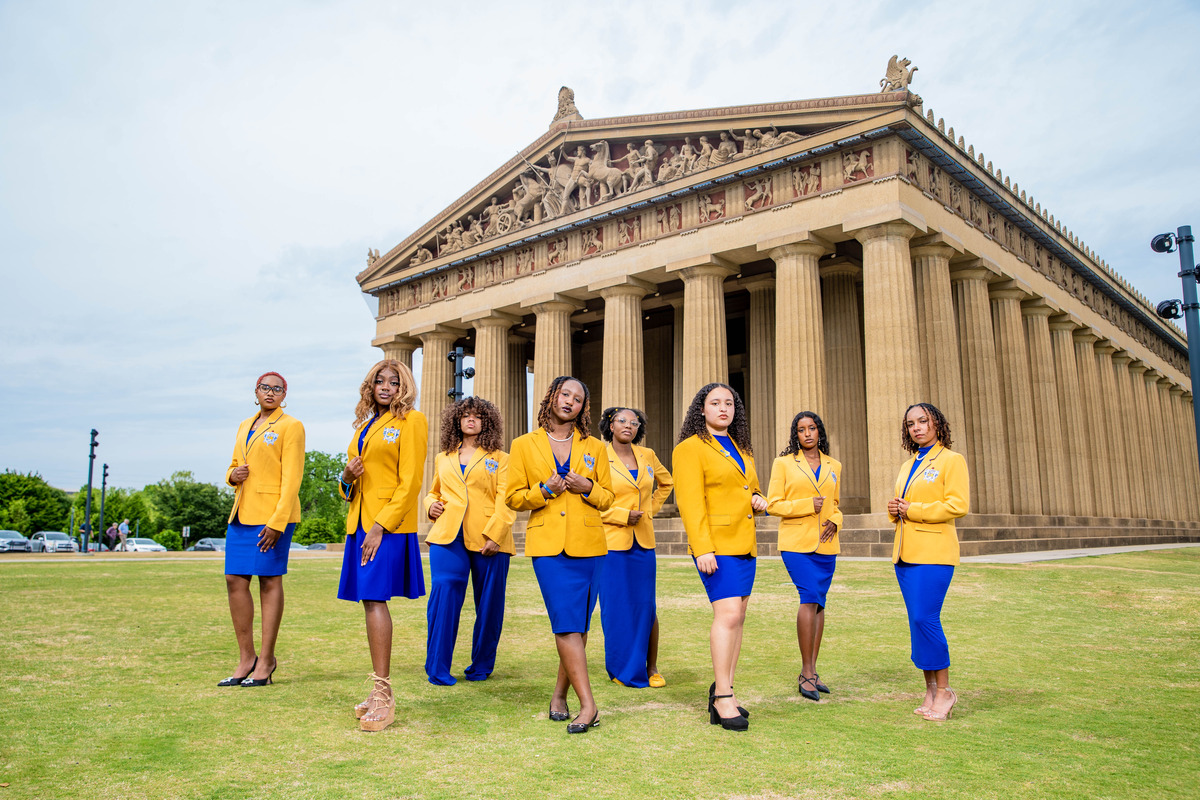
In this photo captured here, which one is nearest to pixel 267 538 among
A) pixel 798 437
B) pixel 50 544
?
pixel 798 437

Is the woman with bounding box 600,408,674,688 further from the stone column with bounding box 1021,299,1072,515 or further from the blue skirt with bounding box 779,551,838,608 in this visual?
the stone column with bounding box 1021,299,1072,515

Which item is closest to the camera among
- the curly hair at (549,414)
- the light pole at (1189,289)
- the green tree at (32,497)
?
the curly hair at (549,414)

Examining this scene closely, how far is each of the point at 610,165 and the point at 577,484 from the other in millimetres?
29597

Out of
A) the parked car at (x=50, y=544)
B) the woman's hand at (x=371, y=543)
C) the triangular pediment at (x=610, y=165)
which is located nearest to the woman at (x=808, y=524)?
the woman's hand at (x=371, y=543)

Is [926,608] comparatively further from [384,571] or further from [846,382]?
[846,382]

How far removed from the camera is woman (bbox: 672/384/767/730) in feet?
17.7

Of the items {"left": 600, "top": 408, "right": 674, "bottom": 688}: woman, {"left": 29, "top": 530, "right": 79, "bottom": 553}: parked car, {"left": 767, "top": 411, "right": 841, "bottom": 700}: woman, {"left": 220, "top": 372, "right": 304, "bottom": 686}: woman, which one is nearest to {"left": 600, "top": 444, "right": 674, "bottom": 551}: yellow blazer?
{"left": 600, "top": 408, "right": 674, "bottom": 688}: woman

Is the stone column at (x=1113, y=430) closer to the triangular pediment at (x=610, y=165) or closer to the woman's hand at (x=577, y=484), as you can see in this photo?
the triangular pediment at (x=610, y=165)

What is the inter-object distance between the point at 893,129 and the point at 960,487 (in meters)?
22.0

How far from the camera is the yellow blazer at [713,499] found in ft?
18.1

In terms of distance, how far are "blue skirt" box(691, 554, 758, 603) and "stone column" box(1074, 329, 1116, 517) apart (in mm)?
35074

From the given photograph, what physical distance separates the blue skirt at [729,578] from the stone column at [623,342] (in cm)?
2532

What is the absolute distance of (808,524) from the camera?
21.8 ft

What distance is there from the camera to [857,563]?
58.0 ft
